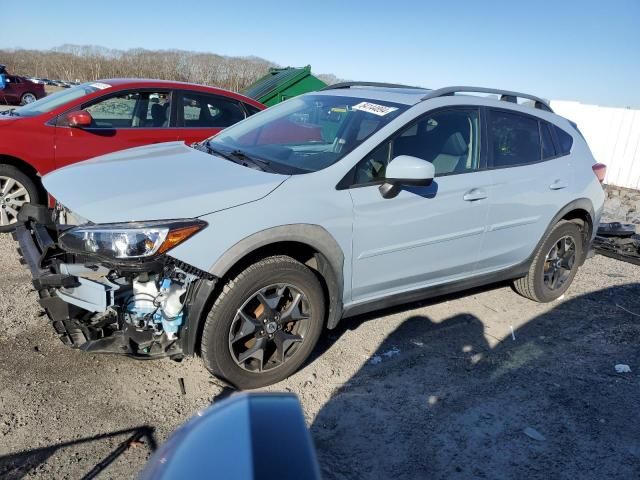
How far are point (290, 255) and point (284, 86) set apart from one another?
910cm

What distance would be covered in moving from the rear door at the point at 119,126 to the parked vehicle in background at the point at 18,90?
58.9 ft

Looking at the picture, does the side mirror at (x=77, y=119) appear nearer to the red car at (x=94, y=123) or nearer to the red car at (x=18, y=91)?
the red car at (x=94, y=123)

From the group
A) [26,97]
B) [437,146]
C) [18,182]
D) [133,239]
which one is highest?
[437,146]

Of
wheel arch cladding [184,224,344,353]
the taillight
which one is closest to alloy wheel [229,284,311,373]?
wheel arch cladding [184,224,344,353]

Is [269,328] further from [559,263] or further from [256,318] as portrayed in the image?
[559,263]

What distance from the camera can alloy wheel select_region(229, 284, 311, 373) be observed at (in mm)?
3123

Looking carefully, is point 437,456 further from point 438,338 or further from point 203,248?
point 203,248

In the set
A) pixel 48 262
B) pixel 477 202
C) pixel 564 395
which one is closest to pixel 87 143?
pixel 48 262

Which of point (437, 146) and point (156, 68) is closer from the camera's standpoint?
point (437, 146)

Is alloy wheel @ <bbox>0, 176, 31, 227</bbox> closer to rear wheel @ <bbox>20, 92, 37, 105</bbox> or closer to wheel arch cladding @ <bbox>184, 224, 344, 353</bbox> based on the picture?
wheel arch cladding @ <bbox>184, 224, 344, 353</bbox>

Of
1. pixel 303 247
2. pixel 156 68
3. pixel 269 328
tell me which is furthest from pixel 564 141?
pixel 156 68

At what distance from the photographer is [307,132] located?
3.98 meters

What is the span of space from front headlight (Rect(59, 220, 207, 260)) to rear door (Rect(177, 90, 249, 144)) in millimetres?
3755

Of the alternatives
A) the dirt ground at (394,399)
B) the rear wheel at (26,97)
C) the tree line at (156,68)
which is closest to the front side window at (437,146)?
the dirt ground at (394,399)
